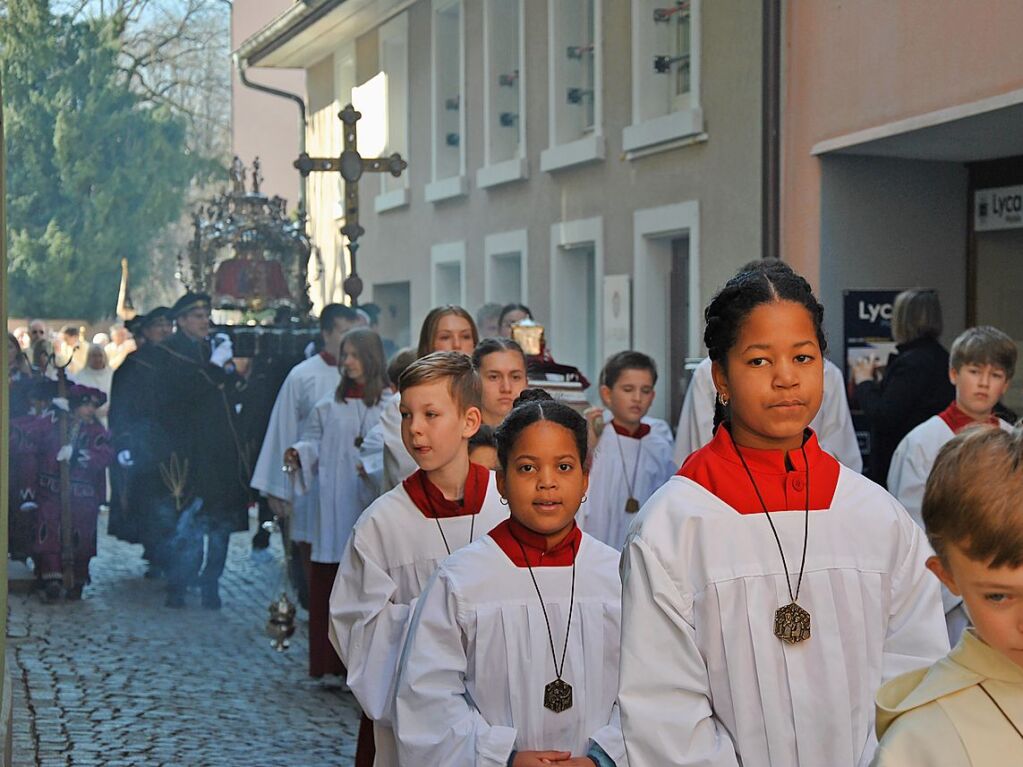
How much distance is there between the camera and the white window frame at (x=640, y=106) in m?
12.3

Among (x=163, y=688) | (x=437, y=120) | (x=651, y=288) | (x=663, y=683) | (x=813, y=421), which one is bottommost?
(x=163, y=688)

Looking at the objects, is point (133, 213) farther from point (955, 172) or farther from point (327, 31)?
point (955, 172)

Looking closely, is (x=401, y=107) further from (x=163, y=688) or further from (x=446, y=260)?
(x=163, y=688)

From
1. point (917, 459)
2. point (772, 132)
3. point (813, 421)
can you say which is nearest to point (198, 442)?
point (772, 132)

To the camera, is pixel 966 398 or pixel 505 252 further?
pixel 505 252

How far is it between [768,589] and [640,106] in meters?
10.5

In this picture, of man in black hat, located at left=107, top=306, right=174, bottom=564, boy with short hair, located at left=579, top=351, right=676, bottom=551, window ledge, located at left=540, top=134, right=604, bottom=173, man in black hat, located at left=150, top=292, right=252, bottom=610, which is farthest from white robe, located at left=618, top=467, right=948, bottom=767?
window ledge, located at left=540, top=134, right=604, bottom=173

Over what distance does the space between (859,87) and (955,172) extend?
1.11 m

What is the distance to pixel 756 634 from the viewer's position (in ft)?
10.2

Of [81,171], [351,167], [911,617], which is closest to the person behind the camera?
[911,617]

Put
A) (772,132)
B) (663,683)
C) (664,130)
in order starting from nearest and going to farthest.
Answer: (663,683) → (772,132) → (664,130)

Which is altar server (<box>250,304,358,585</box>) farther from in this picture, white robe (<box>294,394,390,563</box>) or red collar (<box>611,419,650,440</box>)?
red collar (<box>611,419,650,440</box>)

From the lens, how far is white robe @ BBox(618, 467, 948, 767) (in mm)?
3092

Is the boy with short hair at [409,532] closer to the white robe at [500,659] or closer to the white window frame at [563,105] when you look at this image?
the white robe at [500,659]
